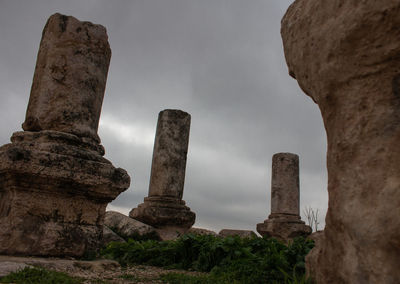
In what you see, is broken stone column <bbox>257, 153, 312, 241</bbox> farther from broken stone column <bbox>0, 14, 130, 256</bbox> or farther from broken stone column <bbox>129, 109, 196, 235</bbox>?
broken stone column <bbox>0, 14, 130, 256</bbox>

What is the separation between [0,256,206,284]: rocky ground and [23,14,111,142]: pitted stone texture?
4.89ft

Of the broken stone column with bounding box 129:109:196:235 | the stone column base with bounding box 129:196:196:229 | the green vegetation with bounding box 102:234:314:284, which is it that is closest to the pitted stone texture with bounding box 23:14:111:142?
the green vegetation with bounding box 102:234:314:284

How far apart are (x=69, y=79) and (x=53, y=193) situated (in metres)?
1.38

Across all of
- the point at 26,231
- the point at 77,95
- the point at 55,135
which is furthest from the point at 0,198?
the point at 77,95

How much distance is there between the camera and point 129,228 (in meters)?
8.43

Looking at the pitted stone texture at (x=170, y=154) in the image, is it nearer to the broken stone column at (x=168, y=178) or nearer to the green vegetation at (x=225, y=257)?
the broken stone column at (x=168, y=178)

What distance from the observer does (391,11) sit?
71.7 inches

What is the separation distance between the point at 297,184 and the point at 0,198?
11104 mm

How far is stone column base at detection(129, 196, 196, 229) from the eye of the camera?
9484mm

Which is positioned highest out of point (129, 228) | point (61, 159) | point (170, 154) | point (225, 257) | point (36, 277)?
point (170, 154)

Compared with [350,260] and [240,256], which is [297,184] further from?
[350,260]

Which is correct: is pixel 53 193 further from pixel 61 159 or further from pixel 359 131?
pixel 359 131

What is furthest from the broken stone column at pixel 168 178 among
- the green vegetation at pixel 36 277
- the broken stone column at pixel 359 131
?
the broken stone column at pixel 359 131

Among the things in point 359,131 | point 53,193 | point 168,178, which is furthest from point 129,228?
A: point 359,131
